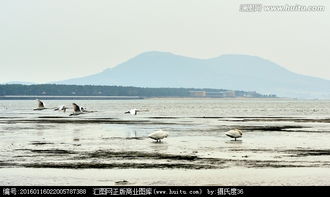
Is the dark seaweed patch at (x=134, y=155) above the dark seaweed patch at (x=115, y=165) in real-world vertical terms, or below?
below

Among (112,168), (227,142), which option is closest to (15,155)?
(112,168)

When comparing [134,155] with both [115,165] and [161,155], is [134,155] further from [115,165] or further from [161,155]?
[115,165]

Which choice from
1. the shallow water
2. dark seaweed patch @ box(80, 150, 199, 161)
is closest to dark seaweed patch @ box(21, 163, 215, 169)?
the shallow water

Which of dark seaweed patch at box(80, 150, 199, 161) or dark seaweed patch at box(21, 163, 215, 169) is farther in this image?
dark seaweed patch at box(80, 150, 199, 161)

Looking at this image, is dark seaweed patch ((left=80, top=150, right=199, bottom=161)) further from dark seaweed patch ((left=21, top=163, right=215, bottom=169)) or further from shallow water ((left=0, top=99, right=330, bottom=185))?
dark seaweed patch ((left=21, top=163, right=215, bottom=169))

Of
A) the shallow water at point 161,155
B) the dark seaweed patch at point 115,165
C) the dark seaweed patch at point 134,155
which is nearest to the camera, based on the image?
the shallow water at point 161,155

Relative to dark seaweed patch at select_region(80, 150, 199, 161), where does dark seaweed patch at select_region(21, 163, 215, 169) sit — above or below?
above

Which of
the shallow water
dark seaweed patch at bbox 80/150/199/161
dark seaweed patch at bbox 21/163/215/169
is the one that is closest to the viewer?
the shallow water

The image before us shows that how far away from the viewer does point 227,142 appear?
120ft

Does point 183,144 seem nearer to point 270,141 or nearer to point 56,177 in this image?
point 270,141

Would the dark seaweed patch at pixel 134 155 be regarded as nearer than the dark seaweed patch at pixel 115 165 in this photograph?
No

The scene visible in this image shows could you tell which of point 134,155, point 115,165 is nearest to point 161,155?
point 134,155

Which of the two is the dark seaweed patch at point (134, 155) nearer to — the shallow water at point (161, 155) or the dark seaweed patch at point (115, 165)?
the shallow water at point (161, 155)

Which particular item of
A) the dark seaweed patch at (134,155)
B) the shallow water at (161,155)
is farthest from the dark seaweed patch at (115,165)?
the dark seaweed patch at (134,155)
